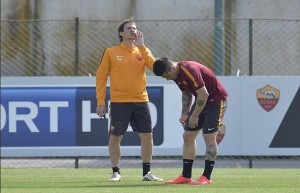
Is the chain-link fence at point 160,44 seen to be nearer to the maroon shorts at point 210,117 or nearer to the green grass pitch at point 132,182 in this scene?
the green grass pitch at point 132,182

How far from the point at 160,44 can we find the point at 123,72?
7.99 m

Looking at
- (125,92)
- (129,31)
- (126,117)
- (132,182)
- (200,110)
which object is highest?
(129,31)

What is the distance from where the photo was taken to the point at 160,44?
73.7 ft

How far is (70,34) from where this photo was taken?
22734mm

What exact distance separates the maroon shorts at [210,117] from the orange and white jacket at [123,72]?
1.11 m

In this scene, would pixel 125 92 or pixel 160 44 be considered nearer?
pixel 125 92

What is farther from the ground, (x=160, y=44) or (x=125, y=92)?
(x=160, y=44)

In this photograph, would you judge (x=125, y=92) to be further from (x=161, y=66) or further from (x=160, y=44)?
(x=160, y=44)

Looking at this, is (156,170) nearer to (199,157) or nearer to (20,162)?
(199,157)

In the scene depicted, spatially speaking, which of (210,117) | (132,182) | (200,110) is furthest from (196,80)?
(132,182)

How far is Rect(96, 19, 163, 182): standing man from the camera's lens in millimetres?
14516

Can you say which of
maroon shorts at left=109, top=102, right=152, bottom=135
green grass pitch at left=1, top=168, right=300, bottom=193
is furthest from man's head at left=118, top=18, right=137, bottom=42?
green grass pitch at left=1, top=168, right=300, bottom=193

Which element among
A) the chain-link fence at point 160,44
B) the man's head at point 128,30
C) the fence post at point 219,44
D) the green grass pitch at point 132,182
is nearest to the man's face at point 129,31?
the man's head at point 128,30

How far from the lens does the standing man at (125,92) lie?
14.5 metres
